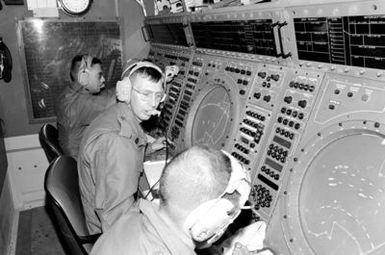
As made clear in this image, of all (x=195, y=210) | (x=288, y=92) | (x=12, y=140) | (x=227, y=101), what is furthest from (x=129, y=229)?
(x=12, y=140)

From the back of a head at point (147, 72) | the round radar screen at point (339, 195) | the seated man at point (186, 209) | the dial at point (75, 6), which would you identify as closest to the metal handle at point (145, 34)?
the dial at point (75, 6)

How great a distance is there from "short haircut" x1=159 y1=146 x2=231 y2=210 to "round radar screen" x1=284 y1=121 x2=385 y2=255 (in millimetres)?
582

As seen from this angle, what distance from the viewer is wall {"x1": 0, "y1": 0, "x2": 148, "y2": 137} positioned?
3557mm

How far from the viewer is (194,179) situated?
1.08 metres

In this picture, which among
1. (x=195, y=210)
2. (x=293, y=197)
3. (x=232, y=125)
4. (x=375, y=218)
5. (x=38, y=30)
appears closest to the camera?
(x=195, y=210)

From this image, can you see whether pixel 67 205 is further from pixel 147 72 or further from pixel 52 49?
pixel 52 49

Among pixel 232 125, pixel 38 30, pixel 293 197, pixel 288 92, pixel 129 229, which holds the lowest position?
pixel 293 197

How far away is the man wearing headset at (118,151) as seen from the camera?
183 centimetres

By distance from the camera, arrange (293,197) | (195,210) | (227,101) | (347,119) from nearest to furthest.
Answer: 1. (195,210)
2. (347,119)
3. (293,197)
4. (227,101)

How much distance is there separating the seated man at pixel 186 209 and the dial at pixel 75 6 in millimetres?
3119

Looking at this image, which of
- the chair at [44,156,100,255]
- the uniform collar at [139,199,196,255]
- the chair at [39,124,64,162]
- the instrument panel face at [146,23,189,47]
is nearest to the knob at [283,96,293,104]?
the uniform collar at [139,199,196,255]

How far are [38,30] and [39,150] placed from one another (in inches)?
50.3

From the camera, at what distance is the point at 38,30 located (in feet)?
12.0

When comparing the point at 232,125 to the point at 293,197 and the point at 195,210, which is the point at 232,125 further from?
the point at 195,210
